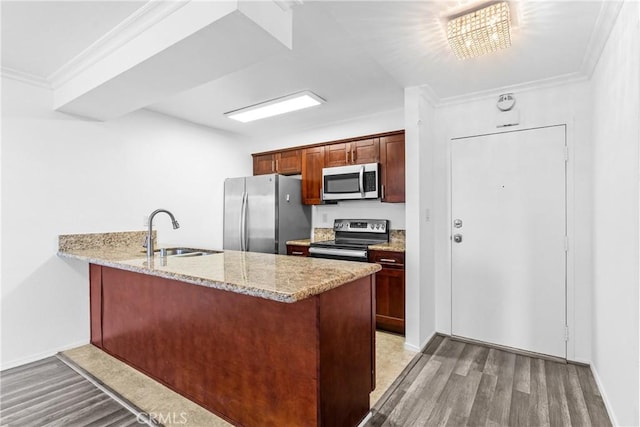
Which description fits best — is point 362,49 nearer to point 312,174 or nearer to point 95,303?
point 312,174

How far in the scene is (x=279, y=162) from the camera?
4.52 metres

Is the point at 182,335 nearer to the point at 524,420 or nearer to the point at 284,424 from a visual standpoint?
the point at 284,424

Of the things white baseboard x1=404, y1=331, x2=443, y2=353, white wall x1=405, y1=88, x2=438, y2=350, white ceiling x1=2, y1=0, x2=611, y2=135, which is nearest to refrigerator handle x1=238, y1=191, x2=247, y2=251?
white ceiling x1=2, y1=0, x2=611, y2=135

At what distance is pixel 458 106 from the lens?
3.08 m

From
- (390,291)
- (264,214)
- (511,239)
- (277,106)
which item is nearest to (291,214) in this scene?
(264,214)

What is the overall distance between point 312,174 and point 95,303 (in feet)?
8.84

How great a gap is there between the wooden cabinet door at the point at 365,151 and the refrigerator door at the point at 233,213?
157cm

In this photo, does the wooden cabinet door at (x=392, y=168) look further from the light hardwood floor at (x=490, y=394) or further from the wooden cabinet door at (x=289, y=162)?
the light hardwood floor at (x=490, y=394)

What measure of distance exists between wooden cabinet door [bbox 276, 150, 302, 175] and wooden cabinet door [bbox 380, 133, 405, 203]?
123cm

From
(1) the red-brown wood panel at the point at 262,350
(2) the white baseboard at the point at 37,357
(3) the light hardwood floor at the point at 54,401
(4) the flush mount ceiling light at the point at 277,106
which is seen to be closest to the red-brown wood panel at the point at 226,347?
(1) the red-brown wood panel at the point at 262,350

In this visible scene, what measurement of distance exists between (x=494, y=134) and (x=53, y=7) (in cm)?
336

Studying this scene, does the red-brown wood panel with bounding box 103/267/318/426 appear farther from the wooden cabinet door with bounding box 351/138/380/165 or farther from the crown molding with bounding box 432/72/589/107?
the crown molding with bounding box 432/72/589/107

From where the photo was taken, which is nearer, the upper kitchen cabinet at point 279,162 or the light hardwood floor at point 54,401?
the light hardwood floor at point 54,401

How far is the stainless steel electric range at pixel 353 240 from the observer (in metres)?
3.31
